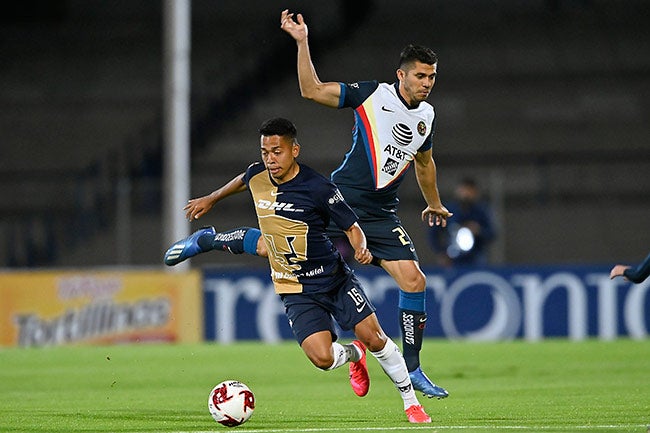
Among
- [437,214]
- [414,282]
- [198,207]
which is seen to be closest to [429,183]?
[437,214]

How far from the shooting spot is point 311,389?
10.9m

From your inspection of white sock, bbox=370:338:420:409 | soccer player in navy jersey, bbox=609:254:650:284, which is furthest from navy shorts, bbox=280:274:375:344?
soccer player in navy jersey, bbox=609:254:650:284

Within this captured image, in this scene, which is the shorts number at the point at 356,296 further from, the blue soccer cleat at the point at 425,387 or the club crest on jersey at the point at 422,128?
the club crest on jersey at the point at 422,128

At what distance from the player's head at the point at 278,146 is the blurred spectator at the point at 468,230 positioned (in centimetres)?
892

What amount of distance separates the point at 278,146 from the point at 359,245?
777 millimetres

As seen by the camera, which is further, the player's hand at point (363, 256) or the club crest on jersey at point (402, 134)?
the club crest on jersey at point (402, 134)

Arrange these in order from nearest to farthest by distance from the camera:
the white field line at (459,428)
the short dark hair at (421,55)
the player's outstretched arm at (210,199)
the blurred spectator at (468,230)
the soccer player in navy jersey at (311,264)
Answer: the white field line at (459,428), the soccer player in navy jersey at (311,264), the player's outstretched arm at (210,199), the short dark hair at (421,55), the blurred spectator at (468,230)

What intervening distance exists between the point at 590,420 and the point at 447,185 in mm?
12723

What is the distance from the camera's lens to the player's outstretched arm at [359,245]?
24.5 feet

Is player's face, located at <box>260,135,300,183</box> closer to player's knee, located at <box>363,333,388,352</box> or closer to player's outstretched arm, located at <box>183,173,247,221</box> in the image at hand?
player's outstretched arm, located at <box>183,173,247,221</box>

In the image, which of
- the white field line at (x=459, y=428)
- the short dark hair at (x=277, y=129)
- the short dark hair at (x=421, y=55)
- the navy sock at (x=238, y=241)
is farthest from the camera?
the navy sock at (x=238, y=241)

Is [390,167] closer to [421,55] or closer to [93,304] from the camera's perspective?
[421,55]

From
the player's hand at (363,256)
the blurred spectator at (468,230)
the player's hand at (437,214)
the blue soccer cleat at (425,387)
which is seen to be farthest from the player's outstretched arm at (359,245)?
the blurred spectator at (468,230)

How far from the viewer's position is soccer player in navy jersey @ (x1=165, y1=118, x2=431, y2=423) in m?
8.06
